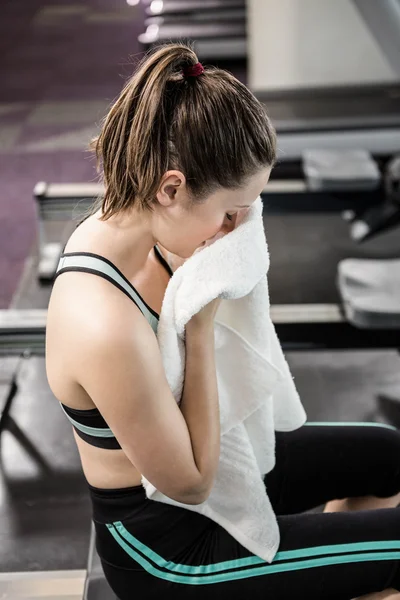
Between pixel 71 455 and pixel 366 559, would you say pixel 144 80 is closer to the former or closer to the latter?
pixel 366 559

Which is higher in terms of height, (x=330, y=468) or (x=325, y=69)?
(x=330, y=468)

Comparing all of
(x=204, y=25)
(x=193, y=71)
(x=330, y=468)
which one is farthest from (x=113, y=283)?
(x=204, y=25)

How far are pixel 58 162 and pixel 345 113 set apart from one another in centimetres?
173

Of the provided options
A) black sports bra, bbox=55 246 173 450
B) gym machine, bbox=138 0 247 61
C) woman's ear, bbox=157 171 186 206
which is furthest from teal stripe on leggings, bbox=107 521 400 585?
gym machine, bbox=138 0 247 61

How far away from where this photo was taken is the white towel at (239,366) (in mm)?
1012

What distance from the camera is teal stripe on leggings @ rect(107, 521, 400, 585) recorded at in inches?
44.1

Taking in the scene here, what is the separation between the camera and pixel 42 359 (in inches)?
99.1

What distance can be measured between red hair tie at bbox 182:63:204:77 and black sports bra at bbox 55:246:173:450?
0.28 meters

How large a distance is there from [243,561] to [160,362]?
374 mm

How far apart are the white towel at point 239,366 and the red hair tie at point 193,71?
211 millimetres

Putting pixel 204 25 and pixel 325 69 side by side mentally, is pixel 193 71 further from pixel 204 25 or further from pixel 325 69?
pixel 204 25

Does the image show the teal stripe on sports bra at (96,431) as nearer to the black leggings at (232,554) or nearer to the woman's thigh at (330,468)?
the black leggings at (232,554)

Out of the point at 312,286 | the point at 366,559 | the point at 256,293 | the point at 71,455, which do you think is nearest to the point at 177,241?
the point at 256,293

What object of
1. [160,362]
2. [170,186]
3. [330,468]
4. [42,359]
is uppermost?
[170,186]
